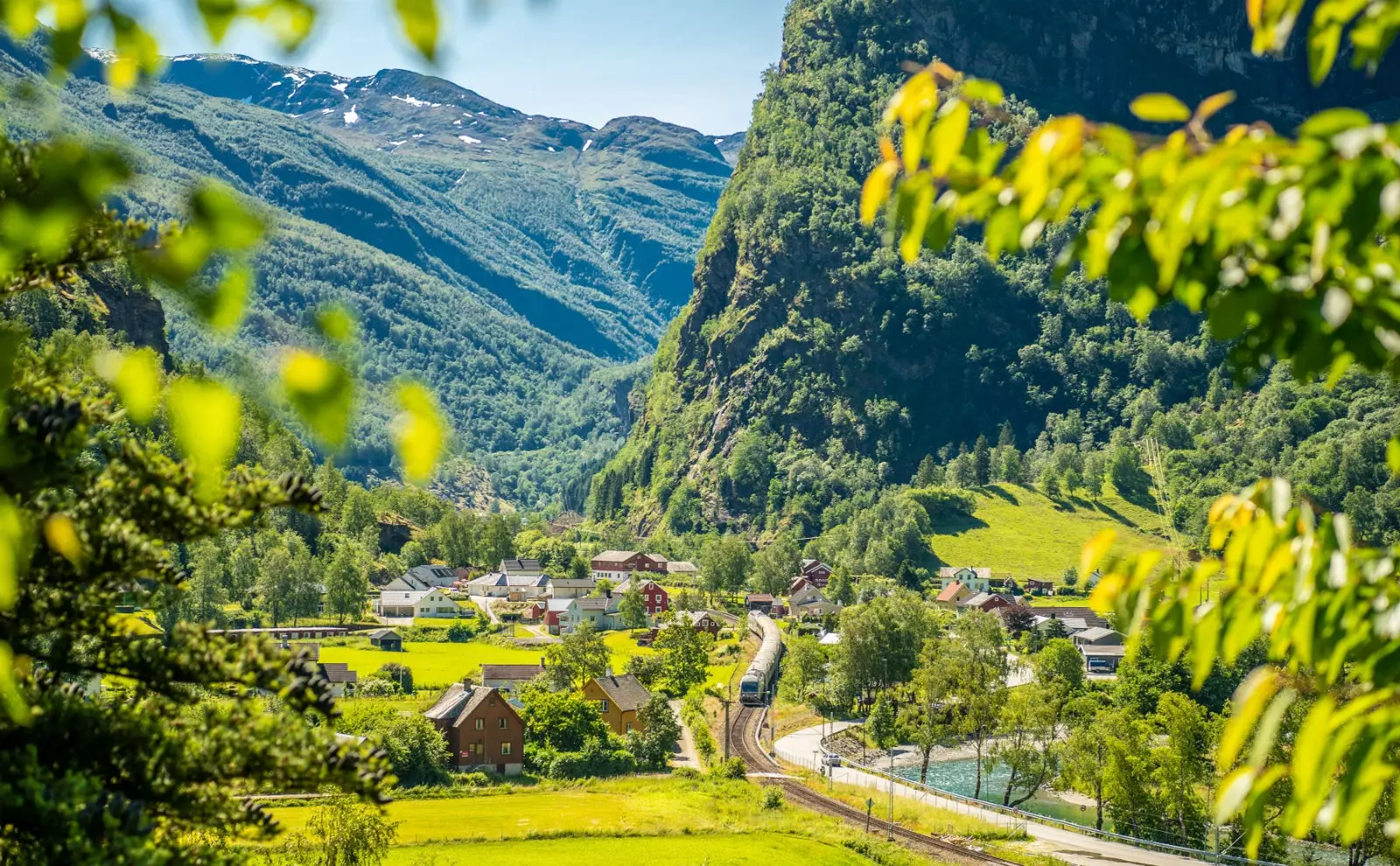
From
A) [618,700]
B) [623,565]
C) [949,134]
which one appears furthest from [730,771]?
[623,565]

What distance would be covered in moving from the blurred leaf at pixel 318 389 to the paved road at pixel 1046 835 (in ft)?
162

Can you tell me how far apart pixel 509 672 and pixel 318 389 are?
75976 millimetres

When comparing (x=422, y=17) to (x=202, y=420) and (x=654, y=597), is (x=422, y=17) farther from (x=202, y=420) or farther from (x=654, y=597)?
(x=654, y=597)

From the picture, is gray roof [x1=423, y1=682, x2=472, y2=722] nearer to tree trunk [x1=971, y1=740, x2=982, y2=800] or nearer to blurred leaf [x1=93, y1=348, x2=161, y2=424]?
tree trunk [x1=971, y1=740, x2=982, y2=800]

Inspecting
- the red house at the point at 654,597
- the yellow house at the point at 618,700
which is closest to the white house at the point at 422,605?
the red house at the point at 654,597

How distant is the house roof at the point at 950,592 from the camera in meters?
115

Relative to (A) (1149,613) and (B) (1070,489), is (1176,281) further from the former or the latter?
(B) (1070,489)

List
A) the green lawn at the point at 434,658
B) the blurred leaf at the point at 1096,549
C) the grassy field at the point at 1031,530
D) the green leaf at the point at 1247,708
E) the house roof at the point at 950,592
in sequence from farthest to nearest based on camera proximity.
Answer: the grassy field at the point at 1031,530, the house roof at the point at 950,592, the green lawn at the point at 434,658, the blurred leaf at the point at 1096,549, the green leaf at the point at 1247,708

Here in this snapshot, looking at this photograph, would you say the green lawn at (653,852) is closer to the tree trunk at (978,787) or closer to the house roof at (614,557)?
the tree trunk at (978,787)

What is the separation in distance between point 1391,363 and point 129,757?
748 centimetres

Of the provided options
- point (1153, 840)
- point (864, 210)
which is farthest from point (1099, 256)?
point (1153, 840)

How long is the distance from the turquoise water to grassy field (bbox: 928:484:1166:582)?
62.1 metres

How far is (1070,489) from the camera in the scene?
151 m

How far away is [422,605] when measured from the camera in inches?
4564
